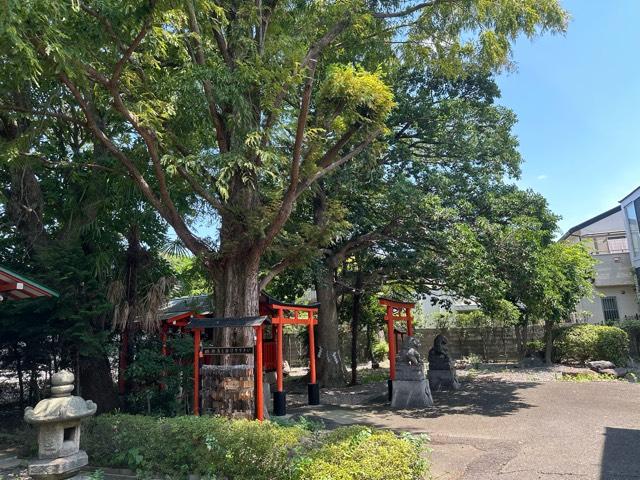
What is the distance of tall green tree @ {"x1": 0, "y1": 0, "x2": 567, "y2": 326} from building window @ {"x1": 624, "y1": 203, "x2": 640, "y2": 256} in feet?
48.9

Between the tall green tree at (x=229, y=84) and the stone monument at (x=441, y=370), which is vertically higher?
the tall green tree at (x=229, y=84)

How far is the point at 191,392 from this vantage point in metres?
10.4

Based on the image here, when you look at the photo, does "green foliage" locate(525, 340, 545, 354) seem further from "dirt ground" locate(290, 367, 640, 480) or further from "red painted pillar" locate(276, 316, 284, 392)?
"red painted pillar" locate(276, 316, 284, 392)

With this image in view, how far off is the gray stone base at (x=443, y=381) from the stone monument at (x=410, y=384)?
7.85 feet

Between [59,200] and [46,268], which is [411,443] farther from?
[59,200]

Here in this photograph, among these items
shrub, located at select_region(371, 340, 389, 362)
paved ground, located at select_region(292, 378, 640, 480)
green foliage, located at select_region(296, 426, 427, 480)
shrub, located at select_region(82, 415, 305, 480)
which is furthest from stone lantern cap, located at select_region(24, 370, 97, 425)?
shrub, located at select_region(371, 340, 389, 362)

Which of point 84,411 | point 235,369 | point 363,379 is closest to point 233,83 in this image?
point 235,369

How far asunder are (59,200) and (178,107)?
5.43 m

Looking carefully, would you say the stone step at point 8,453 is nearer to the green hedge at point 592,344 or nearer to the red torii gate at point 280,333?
the red torii gate at point 280,333

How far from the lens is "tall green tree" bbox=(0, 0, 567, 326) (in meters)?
6.77

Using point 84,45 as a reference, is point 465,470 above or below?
below

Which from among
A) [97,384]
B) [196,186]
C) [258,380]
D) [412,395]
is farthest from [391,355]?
[196,186]

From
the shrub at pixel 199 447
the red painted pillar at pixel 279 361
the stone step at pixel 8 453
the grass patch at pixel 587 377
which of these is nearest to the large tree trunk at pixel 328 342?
the red painted pillar at pixel 279 361

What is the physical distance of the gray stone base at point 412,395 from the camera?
1205 centimetres
